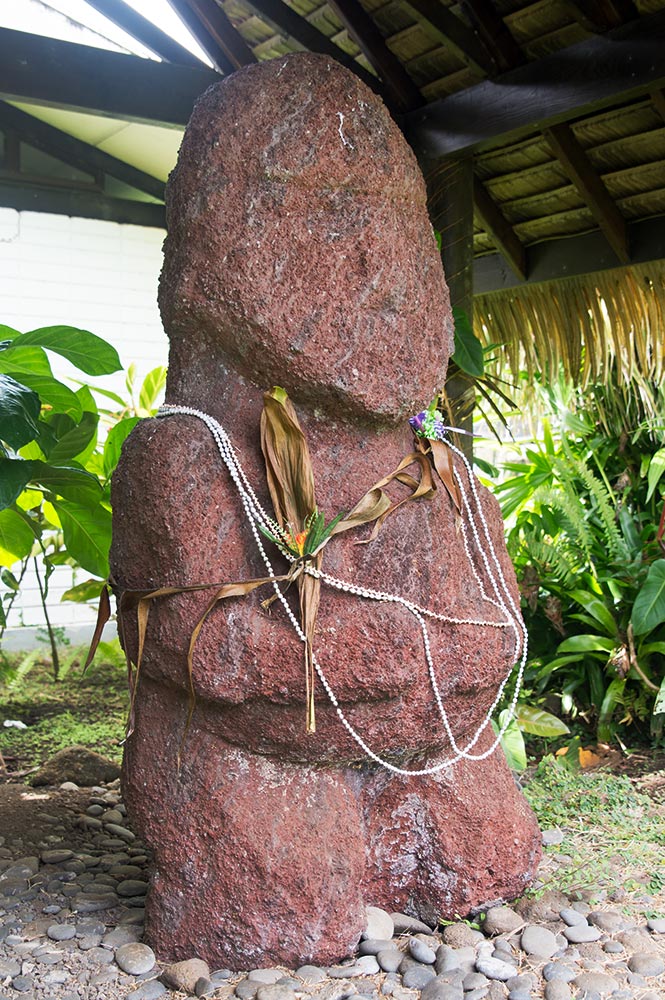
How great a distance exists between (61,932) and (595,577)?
8.98 feet

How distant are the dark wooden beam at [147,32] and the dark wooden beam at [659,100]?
1.56 metres

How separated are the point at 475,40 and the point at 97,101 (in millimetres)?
1259

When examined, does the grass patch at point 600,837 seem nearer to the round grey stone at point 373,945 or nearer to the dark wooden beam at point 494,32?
the round grey stone at point 373,945

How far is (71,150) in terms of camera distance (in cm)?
Result: 569

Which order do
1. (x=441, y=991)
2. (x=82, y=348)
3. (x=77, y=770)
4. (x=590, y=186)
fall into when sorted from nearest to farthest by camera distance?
(x=441, y=991) → (x=82, y=348) → (x=77, y=770) → (x=590, y=186)

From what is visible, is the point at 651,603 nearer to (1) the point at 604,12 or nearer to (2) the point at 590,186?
(2) the point at 590,186

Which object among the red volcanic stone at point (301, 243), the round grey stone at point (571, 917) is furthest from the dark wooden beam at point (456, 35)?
the round grey stone at point (571, 917)

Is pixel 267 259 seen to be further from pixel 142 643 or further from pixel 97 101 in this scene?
pixel 97 101

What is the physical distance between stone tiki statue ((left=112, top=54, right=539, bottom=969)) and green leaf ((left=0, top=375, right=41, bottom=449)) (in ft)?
1.03

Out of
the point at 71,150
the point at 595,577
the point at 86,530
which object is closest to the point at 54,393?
the point at 86,530

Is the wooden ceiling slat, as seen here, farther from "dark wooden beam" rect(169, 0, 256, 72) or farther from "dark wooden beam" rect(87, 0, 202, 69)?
"dark wooden beam" rect(87, 0, 202, 69)

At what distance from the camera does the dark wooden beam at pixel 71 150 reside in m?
5.45

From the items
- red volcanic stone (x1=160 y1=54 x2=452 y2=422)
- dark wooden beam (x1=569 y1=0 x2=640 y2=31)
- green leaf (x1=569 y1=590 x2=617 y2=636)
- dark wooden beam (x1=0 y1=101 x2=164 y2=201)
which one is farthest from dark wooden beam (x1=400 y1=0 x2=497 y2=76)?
dark wooden beam (x1=0 y1=101 x2=164 y2=201)

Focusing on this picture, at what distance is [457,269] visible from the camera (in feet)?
12.0
